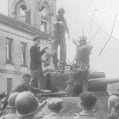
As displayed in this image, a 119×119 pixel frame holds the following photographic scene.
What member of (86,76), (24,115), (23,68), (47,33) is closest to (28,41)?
(23,68)

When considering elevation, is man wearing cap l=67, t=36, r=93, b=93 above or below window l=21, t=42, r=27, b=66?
below

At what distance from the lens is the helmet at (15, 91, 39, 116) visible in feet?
15.3

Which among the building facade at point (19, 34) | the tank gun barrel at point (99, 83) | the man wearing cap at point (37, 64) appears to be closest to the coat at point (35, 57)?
the man wearing cap at point (37, 64)

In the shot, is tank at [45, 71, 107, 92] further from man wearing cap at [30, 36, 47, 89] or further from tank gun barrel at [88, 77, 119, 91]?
man wearing cap at [30, 36, 47, 89]

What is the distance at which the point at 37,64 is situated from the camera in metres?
12.4

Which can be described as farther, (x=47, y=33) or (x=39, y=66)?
(x=47, y=33)

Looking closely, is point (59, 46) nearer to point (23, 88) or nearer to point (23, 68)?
point (23, 88)

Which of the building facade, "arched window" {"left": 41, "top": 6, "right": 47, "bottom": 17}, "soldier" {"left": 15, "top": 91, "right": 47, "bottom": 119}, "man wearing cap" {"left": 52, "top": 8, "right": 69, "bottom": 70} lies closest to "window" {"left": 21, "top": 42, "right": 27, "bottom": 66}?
the building facade

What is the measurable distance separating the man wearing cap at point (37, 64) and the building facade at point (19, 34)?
25.9m

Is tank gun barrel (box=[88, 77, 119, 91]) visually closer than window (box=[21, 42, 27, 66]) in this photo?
Yes

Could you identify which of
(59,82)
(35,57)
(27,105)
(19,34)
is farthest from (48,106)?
(19,34)

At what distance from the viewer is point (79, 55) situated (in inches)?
436

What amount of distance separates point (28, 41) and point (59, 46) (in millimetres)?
32229

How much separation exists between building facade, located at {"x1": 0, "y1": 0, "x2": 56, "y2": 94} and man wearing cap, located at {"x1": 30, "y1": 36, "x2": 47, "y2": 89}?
85.0ft
